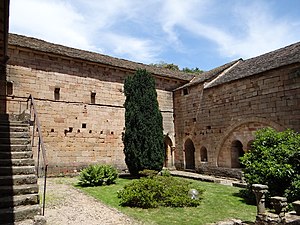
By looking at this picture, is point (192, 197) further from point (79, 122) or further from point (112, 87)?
point (112, 87)

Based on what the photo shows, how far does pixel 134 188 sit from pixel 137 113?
6.13 meters

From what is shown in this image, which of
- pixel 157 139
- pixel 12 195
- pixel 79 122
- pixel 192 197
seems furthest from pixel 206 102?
pixel 12 195

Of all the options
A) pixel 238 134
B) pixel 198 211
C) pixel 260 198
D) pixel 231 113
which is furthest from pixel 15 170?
pixel 231 113

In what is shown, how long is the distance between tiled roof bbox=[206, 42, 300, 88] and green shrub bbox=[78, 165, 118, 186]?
8.48 meters

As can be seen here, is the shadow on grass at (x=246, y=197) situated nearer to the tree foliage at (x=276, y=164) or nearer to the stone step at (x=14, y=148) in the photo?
the tree foliage at (x=276, y=164)

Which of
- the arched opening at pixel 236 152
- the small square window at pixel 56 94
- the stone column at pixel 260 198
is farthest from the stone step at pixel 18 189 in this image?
the arched opening at pixel 236 152

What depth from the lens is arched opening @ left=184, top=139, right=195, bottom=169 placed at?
17703 mm

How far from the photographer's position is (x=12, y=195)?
5.16 m

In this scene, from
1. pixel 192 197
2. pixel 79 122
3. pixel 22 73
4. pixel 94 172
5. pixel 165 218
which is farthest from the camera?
pixel 79 122

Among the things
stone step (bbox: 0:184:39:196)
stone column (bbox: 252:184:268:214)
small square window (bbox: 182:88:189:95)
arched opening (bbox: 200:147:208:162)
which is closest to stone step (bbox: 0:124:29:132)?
stone step (bbox: 0:184:39:196)

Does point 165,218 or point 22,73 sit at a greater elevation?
point 22,73

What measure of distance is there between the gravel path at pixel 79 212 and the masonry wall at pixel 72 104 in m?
5.57

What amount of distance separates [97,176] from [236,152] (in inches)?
319

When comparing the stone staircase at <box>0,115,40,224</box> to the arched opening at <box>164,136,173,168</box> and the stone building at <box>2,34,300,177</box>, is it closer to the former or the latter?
the stone building at <box>2,34,300,177</box>
